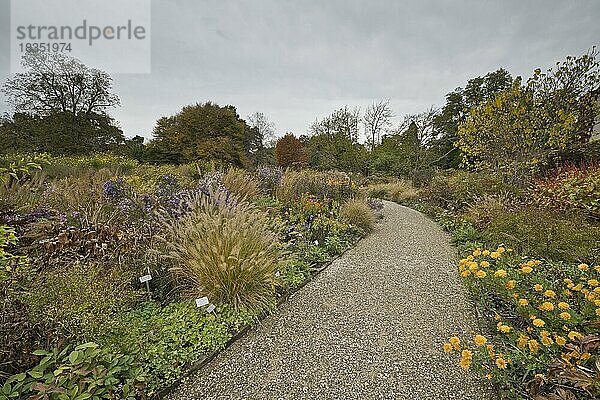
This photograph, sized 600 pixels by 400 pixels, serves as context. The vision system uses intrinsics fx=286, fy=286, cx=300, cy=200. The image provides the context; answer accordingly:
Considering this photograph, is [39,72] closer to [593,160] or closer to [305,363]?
[305,363]

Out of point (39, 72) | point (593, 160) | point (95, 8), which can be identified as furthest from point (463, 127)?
point (39, 72)

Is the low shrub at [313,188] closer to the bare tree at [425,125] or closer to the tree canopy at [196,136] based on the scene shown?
the bare tree at [425,125]

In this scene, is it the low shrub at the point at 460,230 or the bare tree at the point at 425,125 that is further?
the bare tree at the point at 425,125

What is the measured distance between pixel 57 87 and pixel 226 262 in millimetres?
17369

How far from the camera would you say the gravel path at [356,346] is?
1.70m

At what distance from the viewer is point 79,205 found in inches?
126

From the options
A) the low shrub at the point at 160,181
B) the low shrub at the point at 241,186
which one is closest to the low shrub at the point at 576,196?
the low shrub at the point at 241,186

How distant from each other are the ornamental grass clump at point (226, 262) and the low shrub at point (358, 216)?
305 cm

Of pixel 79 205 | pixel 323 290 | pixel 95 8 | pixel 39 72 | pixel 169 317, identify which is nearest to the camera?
pixel 169 317

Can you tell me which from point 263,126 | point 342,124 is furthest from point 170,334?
point 263,126

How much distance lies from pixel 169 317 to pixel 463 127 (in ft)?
27.6

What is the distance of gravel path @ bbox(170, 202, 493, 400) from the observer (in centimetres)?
170

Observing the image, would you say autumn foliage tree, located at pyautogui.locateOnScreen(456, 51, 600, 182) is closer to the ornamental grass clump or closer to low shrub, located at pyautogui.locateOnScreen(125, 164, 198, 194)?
the ornamental grass clump

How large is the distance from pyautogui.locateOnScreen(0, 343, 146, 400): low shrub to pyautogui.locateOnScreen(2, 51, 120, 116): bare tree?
1728 centimetres
